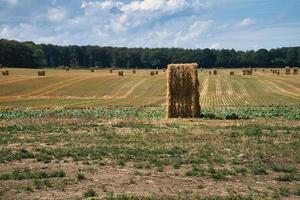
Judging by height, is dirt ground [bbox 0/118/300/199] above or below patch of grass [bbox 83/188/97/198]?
below

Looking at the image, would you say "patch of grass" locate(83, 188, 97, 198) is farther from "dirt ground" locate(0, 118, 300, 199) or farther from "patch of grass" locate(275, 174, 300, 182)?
"patch of grass" locate(275, 174, 300, 182)

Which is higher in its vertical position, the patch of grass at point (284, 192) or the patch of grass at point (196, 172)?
the patch of grass at point (284, 192)

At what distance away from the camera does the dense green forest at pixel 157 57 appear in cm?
16888

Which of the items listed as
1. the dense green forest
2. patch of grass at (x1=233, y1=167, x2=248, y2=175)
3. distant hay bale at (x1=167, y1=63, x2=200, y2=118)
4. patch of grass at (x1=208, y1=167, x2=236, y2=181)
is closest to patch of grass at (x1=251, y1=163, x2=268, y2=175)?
patch of grass at (x1=233, y1=167, x2=248, y2=175)

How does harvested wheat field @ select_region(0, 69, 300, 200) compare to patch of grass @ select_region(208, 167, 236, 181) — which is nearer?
harvested wheat field @ select_region(0, 69, 300, 200)

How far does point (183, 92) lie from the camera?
107 feet

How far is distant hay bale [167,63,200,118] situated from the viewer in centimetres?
3216

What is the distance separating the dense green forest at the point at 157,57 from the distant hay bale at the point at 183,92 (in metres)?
120

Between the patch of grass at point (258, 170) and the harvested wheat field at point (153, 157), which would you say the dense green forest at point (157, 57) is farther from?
the patch of grass at point (258, 170)

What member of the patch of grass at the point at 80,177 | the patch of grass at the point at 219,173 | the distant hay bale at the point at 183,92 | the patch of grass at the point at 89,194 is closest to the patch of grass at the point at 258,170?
the patch of grass at the point at 219,173

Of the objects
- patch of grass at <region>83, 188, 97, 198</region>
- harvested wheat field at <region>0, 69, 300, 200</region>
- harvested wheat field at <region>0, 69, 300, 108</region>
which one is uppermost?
patch of grass at <region>83, 188, 97, 198</region>

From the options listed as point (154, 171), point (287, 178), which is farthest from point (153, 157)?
point (287, 178)

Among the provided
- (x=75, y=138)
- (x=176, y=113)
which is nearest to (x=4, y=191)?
(x=75, y=138)

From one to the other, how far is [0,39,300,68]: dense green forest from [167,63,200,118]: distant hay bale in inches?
4727
